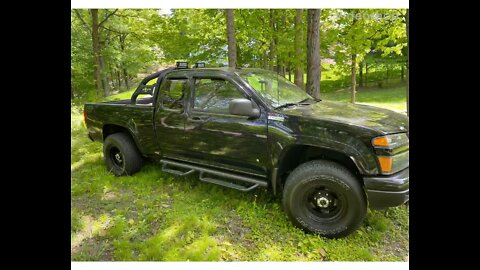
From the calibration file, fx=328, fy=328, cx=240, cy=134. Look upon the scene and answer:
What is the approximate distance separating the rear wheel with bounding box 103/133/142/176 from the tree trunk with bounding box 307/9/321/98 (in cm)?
316

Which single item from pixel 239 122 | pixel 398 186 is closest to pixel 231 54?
pixel 239 122

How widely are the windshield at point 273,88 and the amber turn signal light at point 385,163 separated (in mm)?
1263

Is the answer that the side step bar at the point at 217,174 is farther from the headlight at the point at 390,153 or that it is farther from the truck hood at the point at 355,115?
the headlight at the point at 390,153

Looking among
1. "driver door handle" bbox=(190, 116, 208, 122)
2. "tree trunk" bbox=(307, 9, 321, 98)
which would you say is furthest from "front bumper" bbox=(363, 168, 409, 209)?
"tree trunk" bbox=(307, 9, 321, 98)

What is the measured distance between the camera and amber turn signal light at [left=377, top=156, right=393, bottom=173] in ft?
9.71

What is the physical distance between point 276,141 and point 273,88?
852mm

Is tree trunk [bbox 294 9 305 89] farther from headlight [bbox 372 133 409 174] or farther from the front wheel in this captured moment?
headlight [bbox 372 133 409 174]

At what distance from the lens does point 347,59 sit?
774 cm

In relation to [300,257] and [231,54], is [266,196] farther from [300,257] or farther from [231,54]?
[231,54]

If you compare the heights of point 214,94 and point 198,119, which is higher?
point 214,94

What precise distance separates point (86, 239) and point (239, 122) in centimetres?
206

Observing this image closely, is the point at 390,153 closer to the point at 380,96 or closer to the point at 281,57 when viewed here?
the point at 281,57

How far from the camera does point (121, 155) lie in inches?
199

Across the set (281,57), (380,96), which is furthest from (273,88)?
(380,96)
